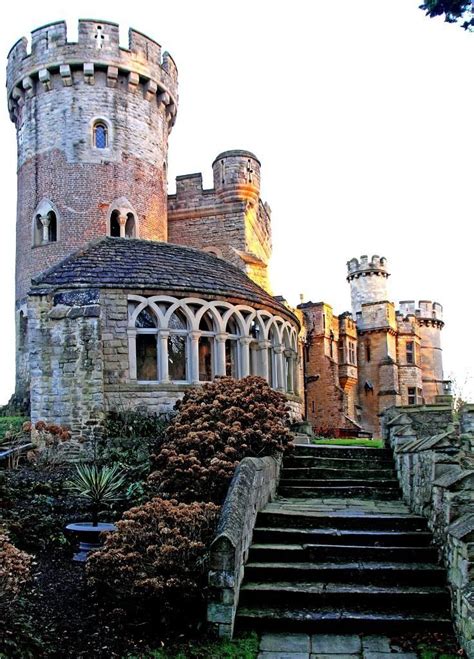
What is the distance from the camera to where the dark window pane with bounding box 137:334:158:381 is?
59.1 feet

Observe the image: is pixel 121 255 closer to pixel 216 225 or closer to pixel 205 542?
pixel 216 225

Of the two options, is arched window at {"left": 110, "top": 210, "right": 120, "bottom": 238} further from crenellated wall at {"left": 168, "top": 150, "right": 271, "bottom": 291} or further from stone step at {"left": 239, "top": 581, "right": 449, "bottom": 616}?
stone step at {"left": 239, "top": 581, "right": 449, "bottom": 616}

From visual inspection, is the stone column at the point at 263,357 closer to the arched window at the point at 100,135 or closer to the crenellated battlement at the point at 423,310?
the arched window at the point at 100,135

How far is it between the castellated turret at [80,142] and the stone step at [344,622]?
62.9 ft

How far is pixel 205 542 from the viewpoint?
7430mm

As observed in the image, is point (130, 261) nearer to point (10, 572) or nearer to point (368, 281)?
point (10, 572)

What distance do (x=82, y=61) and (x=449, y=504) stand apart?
73.5 ft

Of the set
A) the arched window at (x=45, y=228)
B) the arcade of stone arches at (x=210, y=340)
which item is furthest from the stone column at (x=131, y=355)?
the arched window at (x=45, y=228)

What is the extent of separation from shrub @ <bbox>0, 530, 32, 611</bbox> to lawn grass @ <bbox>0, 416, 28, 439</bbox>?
13.2 metres

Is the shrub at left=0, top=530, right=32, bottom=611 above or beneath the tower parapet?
beneath

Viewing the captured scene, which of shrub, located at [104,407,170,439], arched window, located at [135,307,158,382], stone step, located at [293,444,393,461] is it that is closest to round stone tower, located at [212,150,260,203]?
arched window, located at [135,307,158,382]

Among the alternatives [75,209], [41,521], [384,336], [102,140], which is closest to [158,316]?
[41,521]

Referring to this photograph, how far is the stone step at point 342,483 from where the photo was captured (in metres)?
11.2

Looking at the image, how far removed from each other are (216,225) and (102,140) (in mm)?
5414
